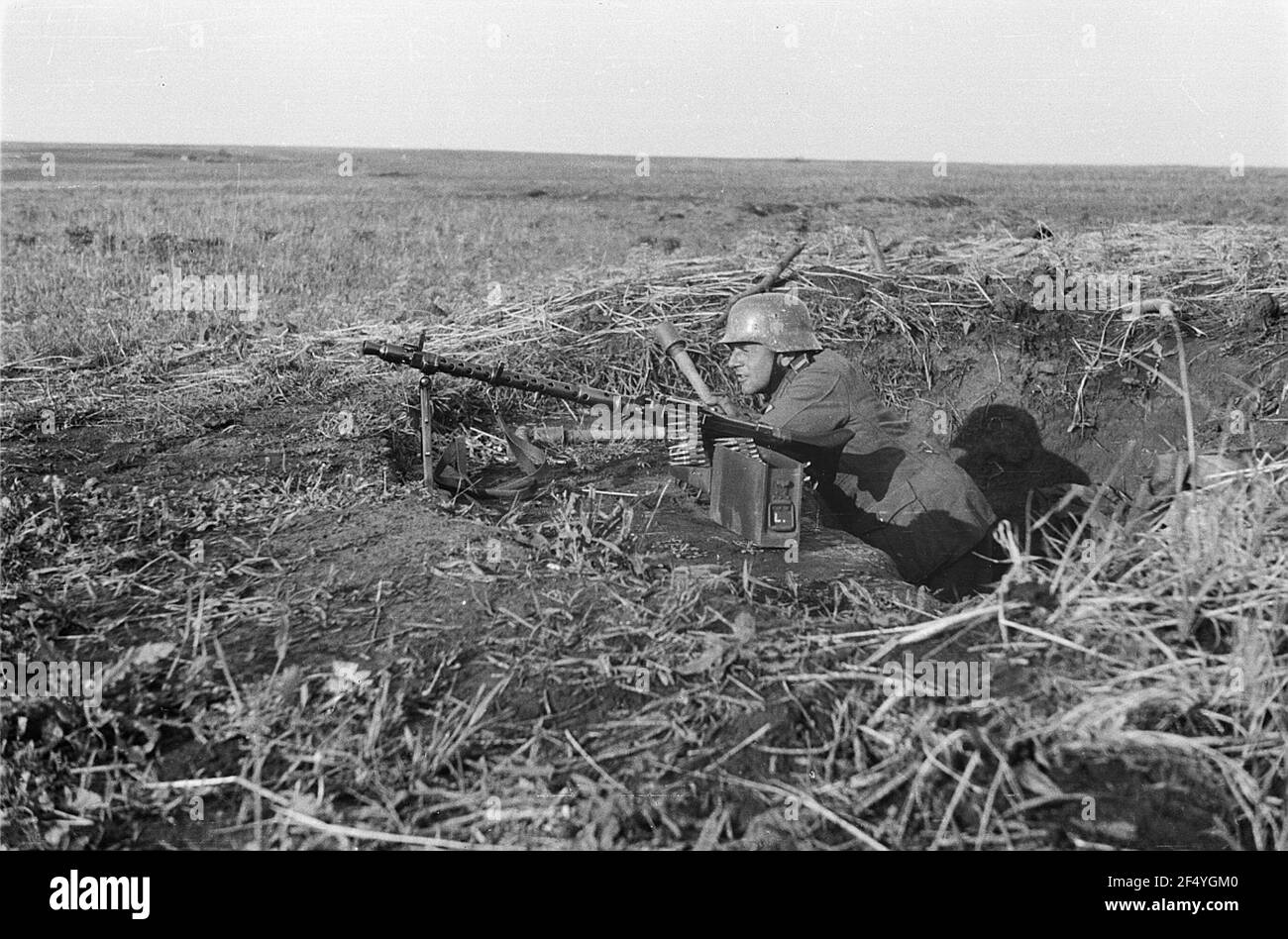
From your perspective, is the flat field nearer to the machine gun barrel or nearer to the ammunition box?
the ammunition box

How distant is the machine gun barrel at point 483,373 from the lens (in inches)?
203

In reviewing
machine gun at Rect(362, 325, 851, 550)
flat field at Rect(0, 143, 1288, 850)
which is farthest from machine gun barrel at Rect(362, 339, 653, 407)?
flat field at Rect(0, 143, 1288, 850)

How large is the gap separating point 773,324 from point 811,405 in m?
0.52

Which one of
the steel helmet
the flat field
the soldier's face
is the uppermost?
the steel helmet

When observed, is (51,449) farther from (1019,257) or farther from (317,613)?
(1019,257)

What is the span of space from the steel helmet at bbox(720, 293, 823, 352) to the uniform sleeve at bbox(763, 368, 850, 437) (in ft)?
0.63

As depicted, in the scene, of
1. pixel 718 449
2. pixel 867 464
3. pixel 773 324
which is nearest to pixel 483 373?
pixel 718 449

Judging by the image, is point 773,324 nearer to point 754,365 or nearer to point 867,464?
point 754,365

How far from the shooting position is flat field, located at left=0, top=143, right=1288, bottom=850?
10.2 ft

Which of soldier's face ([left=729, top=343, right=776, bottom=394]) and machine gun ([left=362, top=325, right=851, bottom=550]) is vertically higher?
soldier's face ([left=729, top=343, right=776, bottom=394])

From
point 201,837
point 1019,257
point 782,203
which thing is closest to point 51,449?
point 201,837

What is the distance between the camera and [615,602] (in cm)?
418

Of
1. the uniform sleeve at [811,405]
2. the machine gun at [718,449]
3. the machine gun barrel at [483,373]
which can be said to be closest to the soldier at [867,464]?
the uniform sleeve at [811,405]
